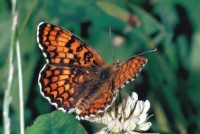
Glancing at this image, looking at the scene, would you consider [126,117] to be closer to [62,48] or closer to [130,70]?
[130,70]

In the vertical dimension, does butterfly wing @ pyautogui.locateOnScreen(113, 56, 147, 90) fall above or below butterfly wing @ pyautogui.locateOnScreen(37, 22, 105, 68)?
below

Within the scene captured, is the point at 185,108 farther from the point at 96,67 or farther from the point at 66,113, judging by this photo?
the point at 66,113

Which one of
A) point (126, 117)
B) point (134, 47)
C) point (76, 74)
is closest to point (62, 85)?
point (76, 74)

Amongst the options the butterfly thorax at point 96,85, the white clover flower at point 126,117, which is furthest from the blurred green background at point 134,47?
the white clover flower at point 126,117

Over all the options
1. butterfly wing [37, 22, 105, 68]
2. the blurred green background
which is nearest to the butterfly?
butterfly wing [37, 22, 105, 68]

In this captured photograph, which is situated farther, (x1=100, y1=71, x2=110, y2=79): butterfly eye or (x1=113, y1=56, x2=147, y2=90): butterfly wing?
(x1=100, y1=71, x2=110, y2=79): butterfly eye

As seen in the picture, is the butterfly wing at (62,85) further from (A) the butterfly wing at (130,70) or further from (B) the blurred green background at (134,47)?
(B) the blurred green background at (134,47)

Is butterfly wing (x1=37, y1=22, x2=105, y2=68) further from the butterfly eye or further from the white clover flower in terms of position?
the white clover flower
